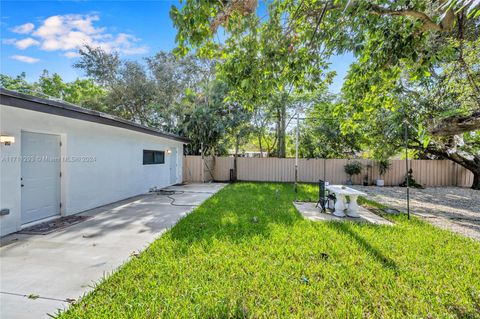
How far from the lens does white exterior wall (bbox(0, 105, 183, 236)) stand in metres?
3.94

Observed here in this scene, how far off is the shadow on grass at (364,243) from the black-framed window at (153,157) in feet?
23.0

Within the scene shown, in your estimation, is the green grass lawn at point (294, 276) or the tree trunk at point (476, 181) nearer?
the green grass lawn at point (294, 276)

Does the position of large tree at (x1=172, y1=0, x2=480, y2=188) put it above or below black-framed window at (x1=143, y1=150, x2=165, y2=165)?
above

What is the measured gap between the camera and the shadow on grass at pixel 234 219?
13.2ft

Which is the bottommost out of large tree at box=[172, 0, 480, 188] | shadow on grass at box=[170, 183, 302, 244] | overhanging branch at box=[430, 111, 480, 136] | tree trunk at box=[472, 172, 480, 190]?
shadow on grass at box=[170, 183, 302, 244]

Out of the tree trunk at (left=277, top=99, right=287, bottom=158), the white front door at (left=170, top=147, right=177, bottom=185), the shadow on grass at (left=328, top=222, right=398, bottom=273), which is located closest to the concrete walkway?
the shadow on grass at (left=328, top=222, right=398, bottom=273)

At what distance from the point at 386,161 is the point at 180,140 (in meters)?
10.5

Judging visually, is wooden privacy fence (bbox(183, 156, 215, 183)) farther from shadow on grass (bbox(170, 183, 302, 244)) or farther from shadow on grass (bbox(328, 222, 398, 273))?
shadow on grass (bbox(328, 222, 398, 273))

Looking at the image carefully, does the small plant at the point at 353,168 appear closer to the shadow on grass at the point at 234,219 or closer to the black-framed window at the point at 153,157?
the shadow on grass at the point at 234,219

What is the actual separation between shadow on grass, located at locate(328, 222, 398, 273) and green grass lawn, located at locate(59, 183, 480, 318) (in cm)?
2

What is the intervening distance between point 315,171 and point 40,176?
1163 centimetres

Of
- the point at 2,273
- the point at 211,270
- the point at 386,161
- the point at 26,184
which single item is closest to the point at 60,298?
the point at 2,273

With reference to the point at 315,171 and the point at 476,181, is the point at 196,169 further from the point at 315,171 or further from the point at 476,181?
the point at 476,181

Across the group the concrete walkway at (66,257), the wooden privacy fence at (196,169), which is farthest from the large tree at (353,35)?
the wooden privacy fence at (196,169)
